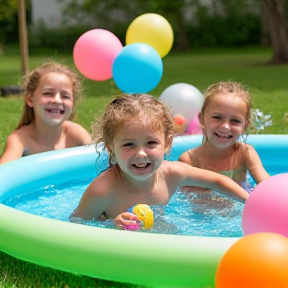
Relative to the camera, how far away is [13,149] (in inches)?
176

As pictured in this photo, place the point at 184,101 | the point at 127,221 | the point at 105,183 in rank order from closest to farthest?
the point at 127,221
the point at 105,183
the point at 184,101

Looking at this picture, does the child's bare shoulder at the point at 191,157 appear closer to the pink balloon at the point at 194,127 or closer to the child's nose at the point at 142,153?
the child's nose at the point at 142,153

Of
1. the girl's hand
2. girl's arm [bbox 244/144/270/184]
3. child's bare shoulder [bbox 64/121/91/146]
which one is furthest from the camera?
child's bare shoulder [bbox 64/121/91/146]

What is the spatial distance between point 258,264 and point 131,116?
1.25m

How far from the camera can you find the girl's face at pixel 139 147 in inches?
116

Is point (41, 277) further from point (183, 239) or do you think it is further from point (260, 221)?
point (260, 221)

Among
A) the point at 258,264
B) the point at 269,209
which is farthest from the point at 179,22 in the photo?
the point at 258,264

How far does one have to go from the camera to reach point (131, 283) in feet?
8.07

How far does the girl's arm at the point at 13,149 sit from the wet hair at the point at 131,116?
134cm

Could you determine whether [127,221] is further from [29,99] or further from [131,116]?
[29,99]

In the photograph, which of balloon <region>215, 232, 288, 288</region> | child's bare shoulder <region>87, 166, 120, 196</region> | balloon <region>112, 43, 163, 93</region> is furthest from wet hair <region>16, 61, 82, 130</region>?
balloon <region>215, 232, 288, 288</region>

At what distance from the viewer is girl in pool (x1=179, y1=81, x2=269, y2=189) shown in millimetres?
3875

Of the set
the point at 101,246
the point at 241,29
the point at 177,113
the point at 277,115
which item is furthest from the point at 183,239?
the point at 241,29

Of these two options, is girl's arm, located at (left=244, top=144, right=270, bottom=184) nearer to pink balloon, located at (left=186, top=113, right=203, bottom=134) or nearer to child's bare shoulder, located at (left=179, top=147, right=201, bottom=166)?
child's bare shoulder, located at (left=179, top=147, right=201, bottom=166)
